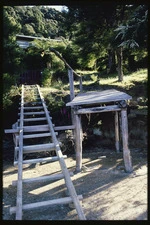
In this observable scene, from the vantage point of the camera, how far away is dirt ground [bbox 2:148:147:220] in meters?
4.93

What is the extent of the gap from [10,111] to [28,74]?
527cm

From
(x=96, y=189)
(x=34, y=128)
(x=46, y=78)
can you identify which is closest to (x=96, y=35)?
(x=46, y=78)

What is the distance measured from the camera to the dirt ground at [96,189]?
493 cm

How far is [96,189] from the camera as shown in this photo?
614 cm

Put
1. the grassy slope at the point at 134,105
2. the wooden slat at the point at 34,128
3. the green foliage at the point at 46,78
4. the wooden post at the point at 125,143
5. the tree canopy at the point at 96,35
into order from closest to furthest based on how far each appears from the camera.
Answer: the wooden post at the point at 125,143 < the wooden slat at the point at 34,128 < the tree canopy at the point at 96,35 < the grassy slope at the point at 134,105 < the green foliage at the point at 46,78

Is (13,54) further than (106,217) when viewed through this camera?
Yes

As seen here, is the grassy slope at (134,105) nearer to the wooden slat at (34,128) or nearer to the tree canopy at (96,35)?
the tree canopy at (96,35)

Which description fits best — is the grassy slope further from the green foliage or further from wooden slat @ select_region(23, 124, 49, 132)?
wooden slat @ select_region(23, 124, 49, 132)

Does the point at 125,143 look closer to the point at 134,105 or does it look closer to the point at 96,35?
the point at 134,105

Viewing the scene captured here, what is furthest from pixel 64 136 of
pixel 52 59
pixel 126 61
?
pixel 126 61

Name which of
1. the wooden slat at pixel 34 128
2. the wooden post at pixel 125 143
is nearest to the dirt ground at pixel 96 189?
the wooden post at pixel 125 143

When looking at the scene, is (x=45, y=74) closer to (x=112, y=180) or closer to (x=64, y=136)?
(x=64, y=136)

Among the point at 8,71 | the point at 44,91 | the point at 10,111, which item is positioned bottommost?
the point at 10,111

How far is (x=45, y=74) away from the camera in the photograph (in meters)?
14.7
